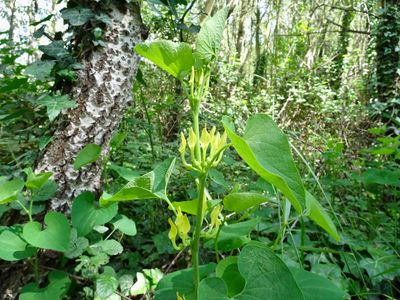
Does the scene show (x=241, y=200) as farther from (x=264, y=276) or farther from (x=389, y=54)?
(x=389, y=54)

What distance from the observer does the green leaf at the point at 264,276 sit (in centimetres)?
51

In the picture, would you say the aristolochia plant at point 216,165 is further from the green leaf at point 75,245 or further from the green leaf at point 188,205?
the green leaf at point 75,245

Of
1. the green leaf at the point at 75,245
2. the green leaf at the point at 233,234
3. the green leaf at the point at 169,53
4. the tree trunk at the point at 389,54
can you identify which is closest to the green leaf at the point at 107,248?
the green leaf at the point at 75,245

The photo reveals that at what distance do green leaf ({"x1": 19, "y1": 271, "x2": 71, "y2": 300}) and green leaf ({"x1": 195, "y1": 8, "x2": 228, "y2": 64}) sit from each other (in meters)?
0.75

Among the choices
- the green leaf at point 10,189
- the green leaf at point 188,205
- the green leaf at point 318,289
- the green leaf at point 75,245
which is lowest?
the green leaf at point 75,245

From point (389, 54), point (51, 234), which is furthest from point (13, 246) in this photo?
point (389, 54)

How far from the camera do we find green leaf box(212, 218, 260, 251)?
721 mm

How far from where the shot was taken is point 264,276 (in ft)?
1.75

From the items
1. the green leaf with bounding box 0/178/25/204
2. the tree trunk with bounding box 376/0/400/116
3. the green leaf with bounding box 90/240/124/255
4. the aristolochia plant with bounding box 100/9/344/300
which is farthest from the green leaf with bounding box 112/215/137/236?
the tree trunk with bounding box 376/0/400/116

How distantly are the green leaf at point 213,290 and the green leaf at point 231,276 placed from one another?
0.05m

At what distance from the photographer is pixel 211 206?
2.05ft

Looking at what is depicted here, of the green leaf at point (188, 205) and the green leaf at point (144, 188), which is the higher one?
the green leaf at point (144, 188)

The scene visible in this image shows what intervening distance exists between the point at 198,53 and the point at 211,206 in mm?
253

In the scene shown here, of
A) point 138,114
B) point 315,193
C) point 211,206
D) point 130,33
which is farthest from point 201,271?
point 138,114
